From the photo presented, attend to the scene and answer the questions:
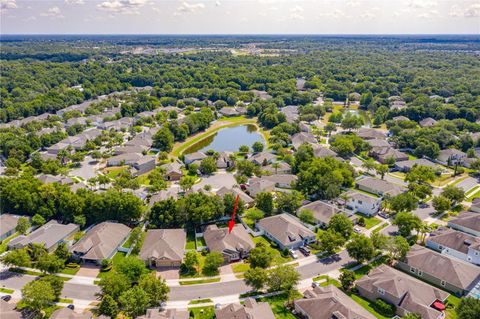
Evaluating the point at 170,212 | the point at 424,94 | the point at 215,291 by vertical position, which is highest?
the point at 424,94

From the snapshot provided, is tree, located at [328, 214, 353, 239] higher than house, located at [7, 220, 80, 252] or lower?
higher

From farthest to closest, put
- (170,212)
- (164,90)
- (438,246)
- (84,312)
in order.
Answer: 1. (164,90)
2. (170,212)
3. (438,246)
4. (84,312)

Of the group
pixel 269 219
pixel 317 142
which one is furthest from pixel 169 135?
pixel 269 219

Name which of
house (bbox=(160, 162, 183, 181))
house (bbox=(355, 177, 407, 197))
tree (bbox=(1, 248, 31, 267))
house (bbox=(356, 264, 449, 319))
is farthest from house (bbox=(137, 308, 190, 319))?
house (bbox=(355, 177, 407, 197))

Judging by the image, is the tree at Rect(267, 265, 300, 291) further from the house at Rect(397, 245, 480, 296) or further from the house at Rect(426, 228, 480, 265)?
the house at Rect(426, 228, 480, 265)

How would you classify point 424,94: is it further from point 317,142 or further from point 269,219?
point 269,219

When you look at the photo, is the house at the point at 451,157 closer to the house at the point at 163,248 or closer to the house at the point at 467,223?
the house at the point at 467,223

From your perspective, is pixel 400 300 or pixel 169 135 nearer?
pixel 400 300
